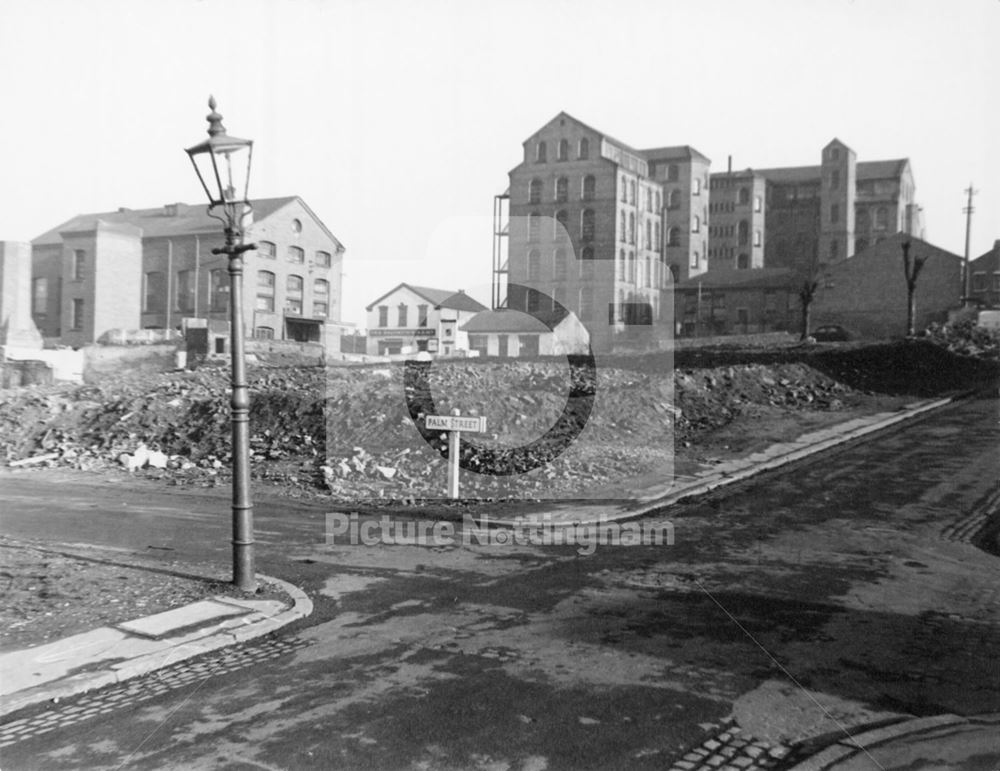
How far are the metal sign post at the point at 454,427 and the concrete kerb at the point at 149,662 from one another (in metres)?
5.64

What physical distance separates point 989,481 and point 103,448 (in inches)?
729

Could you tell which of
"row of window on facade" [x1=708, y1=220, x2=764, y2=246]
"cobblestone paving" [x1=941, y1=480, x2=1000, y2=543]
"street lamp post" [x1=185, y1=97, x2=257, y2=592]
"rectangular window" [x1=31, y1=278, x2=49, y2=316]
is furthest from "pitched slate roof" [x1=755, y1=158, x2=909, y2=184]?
"street lamp post" [x1=185, y1=97, x2=257, y2=592]

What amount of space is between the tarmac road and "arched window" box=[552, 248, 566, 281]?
38.2 m

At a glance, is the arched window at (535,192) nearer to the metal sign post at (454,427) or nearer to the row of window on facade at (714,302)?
the row of window on facade at (714,302)

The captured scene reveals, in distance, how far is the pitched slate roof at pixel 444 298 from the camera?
54812mm

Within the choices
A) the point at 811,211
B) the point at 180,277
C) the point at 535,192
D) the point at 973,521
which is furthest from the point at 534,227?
the point at 811,211

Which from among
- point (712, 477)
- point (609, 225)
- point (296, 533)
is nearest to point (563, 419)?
point (712, 477)

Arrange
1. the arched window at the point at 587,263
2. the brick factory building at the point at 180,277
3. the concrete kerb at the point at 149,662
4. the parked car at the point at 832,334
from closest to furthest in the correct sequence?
the concrete kerb at the point at 149,662
the brick factory building at the point at 180,277
the arched window at the point at 587,263
the parked car at the point at 832,334

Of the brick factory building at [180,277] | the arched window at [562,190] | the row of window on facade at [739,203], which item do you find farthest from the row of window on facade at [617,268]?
the row of window on facade at [739,203]

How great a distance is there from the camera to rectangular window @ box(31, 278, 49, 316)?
178 feet

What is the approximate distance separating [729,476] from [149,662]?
11.5 m

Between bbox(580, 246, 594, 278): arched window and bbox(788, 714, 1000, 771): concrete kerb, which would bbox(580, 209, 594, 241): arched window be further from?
bbox(788, 714, 1000, 771): concrete kerb

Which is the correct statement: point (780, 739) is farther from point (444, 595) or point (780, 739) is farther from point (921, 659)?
point (444, 595)

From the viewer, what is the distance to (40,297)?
54.8 meters
